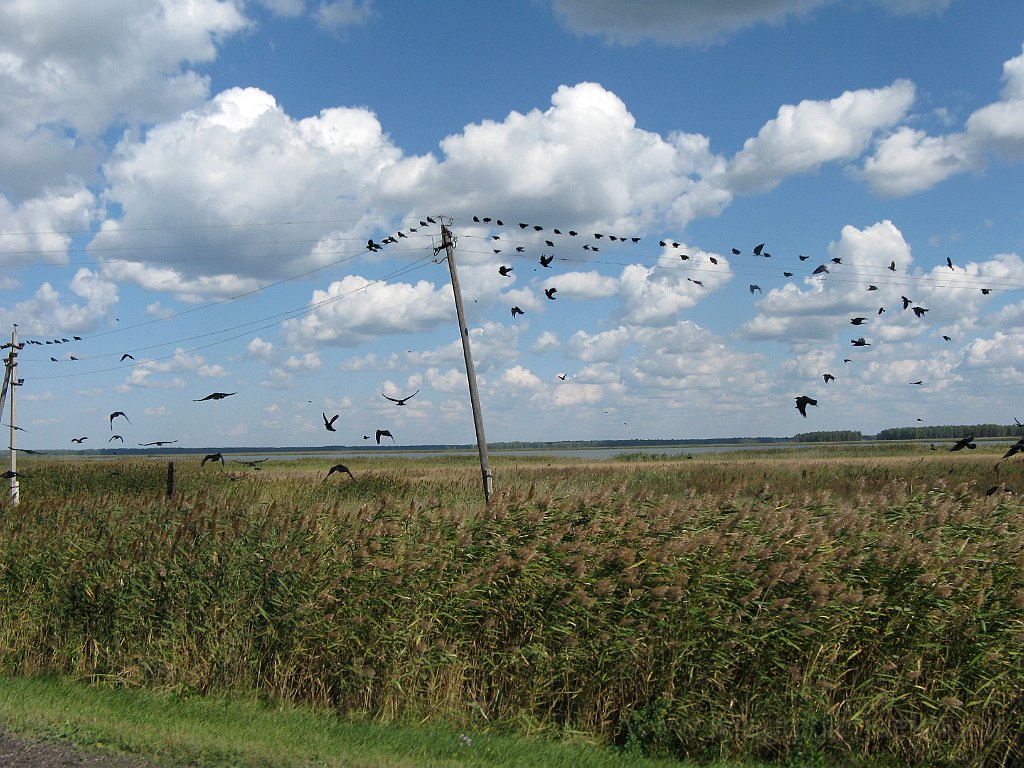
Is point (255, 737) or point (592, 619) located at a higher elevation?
point (592, 619)

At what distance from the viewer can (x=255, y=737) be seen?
24.1ft

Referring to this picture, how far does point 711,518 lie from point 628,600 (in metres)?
2.31

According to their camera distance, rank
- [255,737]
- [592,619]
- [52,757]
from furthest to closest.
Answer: [592,619] → [255,737] → [52,757]

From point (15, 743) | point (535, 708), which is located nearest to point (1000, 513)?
point (535, 708)

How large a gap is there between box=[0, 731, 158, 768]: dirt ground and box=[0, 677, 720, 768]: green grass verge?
0.34 feet

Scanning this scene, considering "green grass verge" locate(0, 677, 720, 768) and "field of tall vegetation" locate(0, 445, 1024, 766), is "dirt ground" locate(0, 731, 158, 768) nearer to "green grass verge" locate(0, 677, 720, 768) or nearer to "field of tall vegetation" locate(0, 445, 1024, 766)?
"green grass verge" locate(0, 677, 720, 768)

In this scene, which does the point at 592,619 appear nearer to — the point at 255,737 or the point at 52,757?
the point at 255,737

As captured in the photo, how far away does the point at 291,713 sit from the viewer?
8.35 m

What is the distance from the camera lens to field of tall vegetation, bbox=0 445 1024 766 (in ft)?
26.5

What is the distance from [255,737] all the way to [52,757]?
1.55m

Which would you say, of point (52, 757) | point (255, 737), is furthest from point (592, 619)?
point (52, 757)

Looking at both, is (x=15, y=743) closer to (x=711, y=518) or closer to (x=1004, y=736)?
(x=711, y=518)

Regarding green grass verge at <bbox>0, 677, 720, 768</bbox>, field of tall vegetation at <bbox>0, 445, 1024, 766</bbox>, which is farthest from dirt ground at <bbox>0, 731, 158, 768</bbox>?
field of tall vegetation at <bbox>0, 445, 1024, 766</bbox>

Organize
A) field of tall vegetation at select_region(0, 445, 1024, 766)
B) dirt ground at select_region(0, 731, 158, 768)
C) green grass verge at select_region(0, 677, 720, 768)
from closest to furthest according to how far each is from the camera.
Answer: dirt ground at select_region(0, 731, 158, 768) → green grass verge at select_region(0, 677, 720, 768) → field of tall vegetation at select_region(0, 445, 1024, 766)
